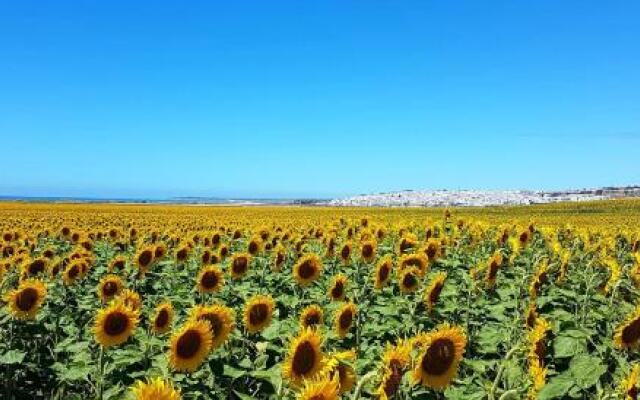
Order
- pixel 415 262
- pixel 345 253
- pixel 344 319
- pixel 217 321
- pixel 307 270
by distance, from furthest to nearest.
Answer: pixel 345 253 < pixel 307 270 < pixel 415 262 < pixel 344 319 < pixel 217 321

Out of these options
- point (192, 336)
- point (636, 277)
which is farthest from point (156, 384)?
point (636, 277)

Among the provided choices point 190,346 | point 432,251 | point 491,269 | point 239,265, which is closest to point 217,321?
point 190,346

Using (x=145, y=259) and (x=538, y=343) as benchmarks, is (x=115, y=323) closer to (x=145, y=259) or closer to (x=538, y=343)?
(x=538, y=343)

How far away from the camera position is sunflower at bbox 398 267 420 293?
23.1ft

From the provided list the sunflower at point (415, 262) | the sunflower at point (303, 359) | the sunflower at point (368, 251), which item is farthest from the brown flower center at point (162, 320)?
the sunflower at point (368, 251)

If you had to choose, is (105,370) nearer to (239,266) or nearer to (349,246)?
(239,266)

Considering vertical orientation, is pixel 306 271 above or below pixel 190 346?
above

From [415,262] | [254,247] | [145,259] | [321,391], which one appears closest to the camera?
[321,391]

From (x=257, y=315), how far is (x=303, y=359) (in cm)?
189

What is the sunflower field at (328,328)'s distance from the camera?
12.3ft

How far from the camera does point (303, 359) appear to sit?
380 cm

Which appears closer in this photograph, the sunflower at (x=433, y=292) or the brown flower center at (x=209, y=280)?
the sunflower at (x=433, y=292)

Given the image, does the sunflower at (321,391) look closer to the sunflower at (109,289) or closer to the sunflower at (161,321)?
the sunflower at (161,321)

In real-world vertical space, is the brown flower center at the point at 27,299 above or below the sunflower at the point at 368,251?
below
